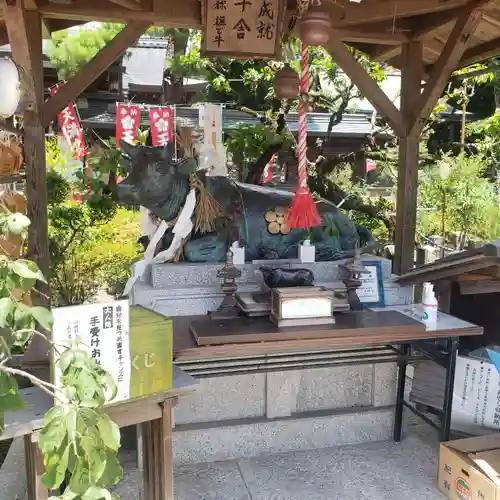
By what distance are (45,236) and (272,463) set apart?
2390 mm

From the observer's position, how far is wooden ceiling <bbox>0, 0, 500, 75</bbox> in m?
4.23

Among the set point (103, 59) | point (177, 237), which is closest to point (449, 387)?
point (177, 237)

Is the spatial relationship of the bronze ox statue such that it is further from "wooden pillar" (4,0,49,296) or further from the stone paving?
the stone paving

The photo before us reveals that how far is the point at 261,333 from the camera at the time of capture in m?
3.14

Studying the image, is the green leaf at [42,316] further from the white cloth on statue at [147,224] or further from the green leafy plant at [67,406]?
the white cloth on statue at [147,224]

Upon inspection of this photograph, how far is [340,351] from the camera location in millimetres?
3918

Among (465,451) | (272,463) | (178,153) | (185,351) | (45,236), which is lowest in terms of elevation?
(272,463)

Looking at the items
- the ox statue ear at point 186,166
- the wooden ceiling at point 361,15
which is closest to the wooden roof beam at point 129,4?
the wooden ceiling at point 361,15

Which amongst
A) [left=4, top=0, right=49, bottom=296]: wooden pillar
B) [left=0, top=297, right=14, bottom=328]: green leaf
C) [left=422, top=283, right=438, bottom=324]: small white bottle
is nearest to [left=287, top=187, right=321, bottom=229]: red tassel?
[left=422, top=283, right=438, bottom=324]: small white bottle

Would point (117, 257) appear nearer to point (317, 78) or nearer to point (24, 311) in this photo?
point (317, 78)

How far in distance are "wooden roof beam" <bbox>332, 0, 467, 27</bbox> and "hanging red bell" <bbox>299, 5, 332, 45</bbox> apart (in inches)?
63.1

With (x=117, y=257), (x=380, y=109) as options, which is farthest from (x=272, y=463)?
(x=117, y=257)

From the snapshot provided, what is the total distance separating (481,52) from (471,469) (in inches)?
151

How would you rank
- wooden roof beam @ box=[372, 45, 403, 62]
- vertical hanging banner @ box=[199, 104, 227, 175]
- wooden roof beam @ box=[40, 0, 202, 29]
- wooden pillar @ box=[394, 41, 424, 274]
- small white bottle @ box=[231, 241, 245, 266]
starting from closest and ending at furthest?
1. small white bottle @ box=[231, 241, 245, 266]
2. wooden roof beam @ box=[40, 0, 202, 29]
3. vertical hanging banner @ box=[199, 104, 227, 175]
4. wooden pillar @ box=[394, 41, 424, 274]
5. wooden roof beam @ box=[372, 45, 403, 62]
